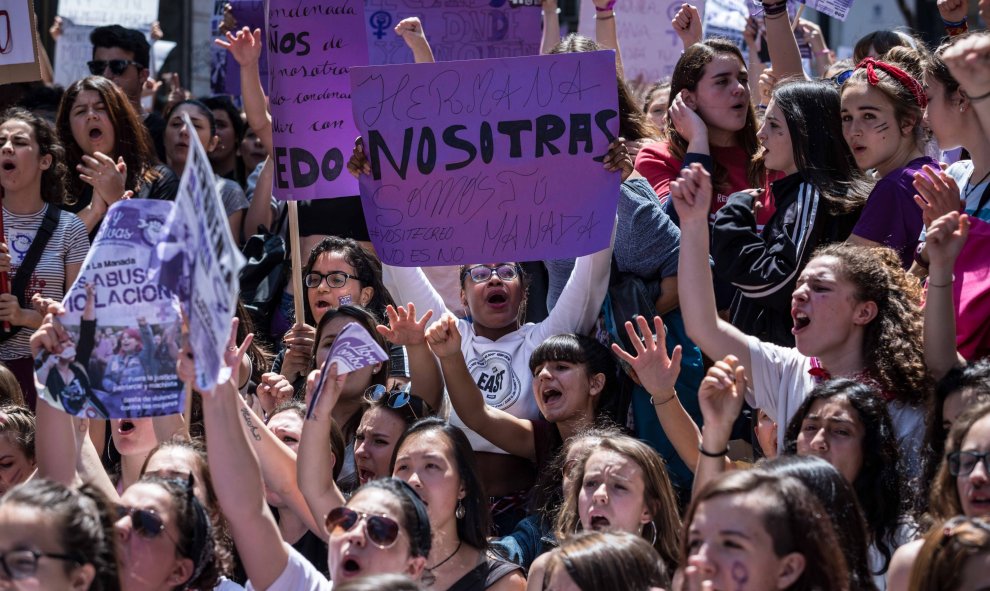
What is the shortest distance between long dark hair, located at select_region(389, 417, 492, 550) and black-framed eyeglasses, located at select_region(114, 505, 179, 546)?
3.57ft

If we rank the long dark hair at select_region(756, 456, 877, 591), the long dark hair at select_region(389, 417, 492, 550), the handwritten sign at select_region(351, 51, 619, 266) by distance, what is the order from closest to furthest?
the long dark hair at select_region(756, 456, 877, 591), the long dark hair at select_region(389, 417, 492, 550), the handwritten sign at select_region(351, 51, 619, 266)

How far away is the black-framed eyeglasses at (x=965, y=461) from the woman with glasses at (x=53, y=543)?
215cm

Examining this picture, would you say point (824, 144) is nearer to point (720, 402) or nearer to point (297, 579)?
point (720, 402)

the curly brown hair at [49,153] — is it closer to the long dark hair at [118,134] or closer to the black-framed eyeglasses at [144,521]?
the long dark hair at [118,134]

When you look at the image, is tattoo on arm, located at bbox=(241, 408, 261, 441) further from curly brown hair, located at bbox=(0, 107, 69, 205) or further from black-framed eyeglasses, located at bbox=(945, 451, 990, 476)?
curly brown hair, located at bbox=(0, 107, 69, 205)

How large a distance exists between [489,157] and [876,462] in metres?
2.05

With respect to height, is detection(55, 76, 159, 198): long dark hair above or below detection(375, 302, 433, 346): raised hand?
above

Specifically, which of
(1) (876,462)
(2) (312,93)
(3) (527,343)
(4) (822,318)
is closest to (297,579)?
(1) (876,462)

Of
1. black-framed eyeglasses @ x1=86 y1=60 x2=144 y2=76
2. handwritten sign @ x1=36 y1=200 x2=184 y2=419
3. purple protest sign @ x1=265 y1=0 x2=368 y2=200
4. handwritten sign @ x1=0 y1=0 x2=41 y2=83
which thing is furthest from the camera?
black-framed eyeglasses @ x1=86 y1=60 x2=144 y2=76

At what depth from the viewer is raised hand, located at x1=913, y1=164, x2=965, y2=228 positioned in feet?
14.8

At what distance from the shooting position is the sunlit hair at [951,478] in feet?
12.2

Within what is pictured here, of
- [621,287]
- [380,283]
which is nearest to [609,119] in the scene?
[621,287]

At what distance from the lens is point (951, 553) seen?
323 cm

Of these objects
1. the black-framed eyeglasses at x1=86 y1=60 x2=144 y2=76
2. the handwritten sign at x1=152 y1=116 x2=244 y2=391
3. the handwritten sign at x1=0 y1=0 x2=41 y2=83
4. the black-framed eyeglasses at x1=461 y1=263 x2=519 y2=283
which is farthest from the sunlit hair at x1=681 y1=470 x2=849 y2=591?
the black-framed eyeglasses at x1=86 y1=60 x2=144 y2=76
